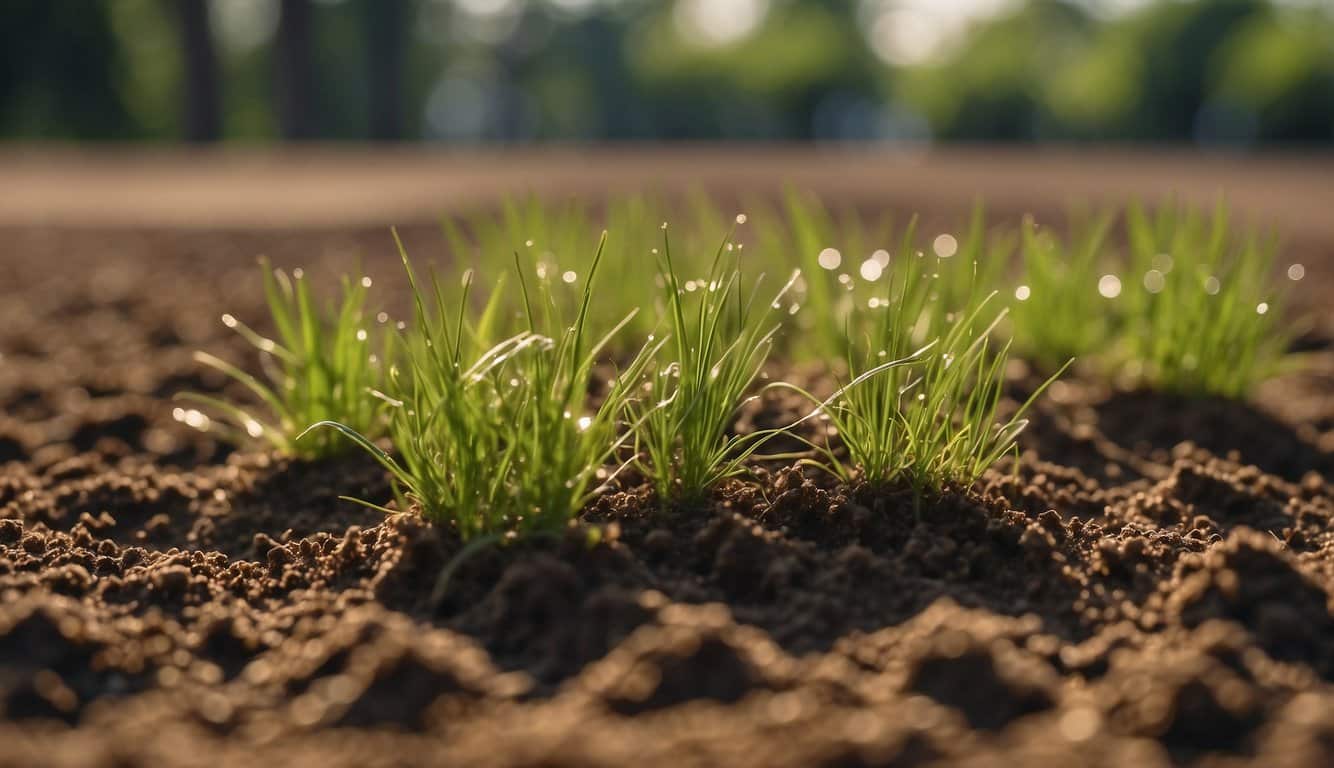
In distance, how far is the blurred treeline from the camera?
76.4ft

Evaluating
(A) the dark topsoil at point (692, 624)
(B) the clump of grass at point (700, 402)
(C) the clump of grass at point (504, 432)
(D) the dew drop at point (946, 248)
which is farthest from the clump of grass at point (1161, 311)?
(C) the clump of grass at point (504, 432)

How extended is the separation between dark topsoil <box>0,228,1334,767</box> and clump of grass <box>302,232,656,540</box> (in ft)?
0.25

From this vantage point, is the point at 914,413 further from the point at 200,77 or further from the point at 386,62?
the point at 386,62

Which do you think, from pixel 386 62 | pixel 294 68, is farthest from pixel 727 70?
pixel 294 68

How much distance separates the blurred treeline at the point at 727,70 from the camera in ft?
76.4

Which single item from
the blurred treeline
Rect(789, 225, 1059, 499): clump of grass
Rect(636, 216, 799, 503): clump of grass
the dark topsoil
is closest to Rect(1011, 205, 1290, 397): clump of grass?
the dark topsoil

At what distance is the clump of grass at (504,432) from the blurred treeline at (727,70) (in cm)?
2261

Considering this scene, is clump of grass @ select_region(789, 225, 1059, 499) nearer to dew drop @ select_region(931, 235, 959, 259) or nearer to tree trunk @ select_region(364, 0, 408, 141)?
dew drop @ select_region(931, 235, 959, 259)

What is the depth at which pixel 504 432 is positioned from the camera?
6.10 feet

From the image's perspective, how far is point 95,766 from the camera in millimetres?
1236

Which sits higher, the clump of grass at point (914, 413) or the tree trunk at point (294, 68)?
the clump of grass at point (914, 413)

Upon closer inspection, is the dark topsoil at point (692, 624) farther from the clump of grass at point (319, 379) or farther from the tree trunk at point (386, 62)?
the tree trunk at point (386, 62)

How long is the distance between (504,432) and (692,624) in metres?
0.48

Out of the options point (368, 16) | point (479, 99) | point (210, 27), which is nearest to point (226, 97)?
point (368, 16)
